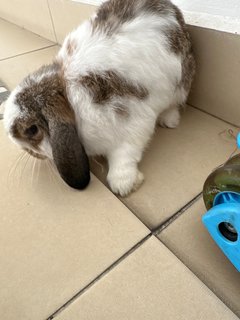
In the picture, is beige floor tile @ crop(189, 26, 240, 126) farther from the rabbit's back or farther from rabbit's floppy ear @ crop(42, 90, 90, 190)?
rabbit's floppy ear @ crop(42, 90, 90, 190)

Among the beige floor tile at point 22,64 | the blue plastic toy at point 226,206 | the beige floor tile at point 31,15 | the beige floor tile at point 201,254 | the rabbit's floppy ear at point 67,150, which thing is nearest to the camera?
the blue plastic toy at point 226,206

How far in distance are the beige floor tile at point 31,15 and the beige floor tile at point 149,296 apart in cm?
163

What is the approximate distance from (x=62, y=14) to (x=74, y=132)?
3.75ft

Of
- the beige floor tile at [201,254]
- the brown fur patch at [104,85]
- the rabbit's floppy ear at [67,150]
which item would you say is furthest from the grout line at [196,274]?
the brown fur patch at [104,85]

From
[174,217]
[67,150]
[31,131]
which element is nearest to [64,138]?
[67,150]

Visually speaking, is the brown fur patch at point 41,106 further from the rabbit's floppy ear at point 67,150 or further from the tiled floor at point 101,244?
the tiled floor at point 101,244

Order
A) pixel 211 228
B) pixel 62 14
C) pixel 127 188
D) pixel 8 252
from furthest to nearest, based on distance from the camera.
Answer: pixel 62 14
pixel 127 188
pixel 8 252
pixel 211 228

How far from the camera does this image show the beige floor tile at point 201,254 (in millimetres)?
683

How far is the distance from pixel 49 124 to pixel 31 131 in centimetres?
9

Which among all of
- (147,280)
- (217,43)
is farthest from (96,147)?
(217,43)

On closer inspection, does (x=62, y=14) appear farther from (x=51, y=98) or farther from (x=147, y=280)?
(x=147, y=280)

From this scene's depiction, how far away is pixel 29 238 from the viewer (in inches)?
33.0

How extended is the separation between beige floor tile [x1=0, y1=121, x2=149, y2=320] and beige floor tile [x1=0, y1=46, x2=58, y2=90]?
2.43ft

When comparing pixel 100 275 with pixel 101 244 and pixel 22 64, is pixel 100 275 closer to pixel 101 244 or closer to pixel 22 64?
pixel 101 244
